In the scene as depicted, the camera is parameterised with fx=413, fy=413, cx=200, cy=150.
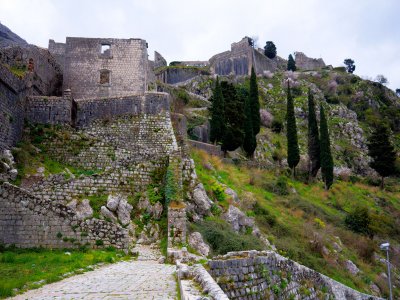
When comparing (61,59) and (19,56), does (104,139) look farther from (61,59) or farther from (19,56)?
(61,59)

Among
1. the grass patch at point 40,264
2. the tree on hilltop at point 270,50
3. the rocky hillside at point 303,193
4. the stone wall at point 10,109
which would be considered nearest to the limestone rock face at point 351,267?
the rocky hillside at point 303,193

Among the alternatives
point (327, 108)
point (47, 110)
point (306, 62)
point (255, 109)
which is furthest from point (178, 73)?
point (47, 110)

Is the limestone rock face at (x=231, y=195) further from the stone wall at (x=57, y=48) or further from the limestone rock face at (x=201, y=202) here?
the stone wall at (x=57, y=48)

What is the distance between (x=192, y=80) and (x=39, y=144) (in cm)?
4675

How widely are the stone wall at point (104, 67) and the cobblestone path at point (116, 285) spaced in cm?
1828

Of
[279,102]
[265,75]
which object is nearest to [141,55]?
[279,102]

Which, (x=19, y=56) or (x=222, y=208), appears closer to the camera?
(x=222, y=208)

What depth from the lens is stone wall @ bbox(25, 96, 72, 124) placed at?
22.6 metres

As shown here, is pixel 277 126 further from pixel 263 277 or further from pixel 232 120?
pixel 263 277

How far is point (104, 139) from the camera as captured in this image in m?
23.0

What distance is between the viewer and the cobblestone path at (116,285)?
26.7 ft

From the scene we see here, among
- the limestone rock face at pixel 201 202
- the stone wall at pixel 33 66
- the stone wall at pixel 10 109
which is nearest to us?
the stone wall at pixel 10 109

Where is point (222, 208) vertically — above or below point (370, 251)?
above

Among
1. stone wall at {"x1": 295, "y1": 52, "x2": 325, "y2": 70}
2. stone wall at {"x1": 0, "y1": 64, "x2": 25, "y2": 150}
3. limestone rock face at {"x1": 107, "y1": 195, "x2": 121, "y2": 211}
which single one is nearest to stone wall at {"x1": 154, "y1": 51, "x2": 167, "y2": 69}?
stone wall at {"x1": 295, "y1": 52, "x2": 325, "y2": 70}
